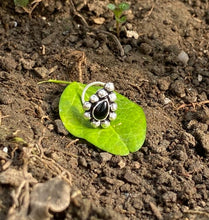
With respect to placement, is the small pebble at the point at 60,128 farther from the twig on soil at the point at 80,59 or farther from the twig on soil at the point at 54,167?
the twig on soil at the point at 80,59

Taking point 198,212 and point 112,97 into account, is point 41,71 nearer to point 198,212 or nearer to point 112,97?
point 112,97

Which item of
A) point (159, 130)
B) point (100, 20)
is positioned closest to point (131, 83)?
point (159, 130)

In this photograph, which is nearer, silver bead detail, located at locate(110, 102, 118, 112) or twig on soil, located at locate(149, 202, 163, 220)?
twig on soil, located at locate(149, 202, 163, 220)

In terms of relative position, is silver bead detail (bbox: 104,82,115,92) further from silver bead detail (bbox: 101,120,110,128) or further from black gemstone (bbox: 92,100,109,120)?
silver bead detail (bbox: 101,120,110,128)

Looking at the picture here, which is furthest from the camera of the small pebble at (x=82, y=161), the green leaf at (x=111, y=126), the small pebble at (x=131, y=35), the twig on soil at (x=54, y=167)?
the small pebble at (x=131, y=35)

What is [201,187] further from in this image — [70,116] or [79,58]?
[79,58]

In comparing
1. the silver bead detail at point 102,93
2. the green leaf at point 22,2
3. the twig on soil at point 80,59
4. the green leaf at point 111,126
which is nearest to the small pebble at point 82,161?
the green leaf at point 111,126

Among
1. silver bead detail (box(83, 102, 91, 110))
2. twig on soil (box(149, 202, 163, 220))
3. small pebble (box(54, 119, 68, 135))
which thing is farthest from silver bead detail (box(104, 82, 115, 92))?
twig on soil (box(149, 202, 163, 220))

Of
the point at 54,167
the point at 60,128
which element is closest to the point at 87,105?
the point at 60,128
